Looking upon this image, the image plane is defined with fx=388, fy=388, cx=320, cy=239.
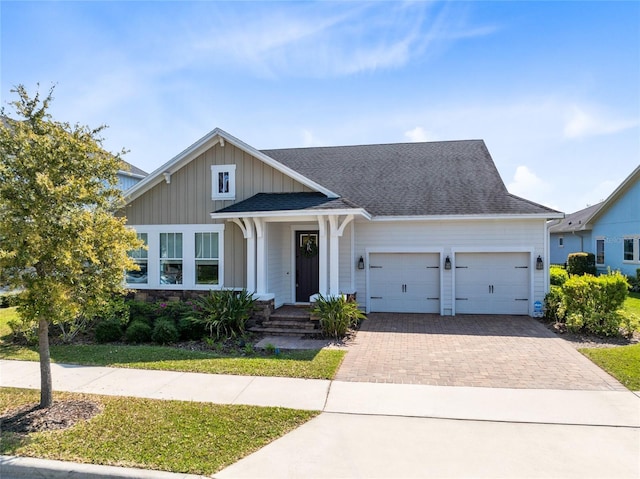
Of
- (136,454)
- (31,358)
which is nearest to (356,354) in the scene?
(136,454)

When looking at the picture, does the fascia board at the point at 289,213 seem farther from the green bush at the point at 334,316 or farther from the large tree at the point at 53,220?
the large tree at the point at 53,220

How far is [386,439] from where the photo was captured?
430 centimetres

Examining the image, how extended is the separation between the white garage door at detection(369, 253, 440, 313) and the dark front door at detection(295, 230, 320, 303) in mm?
1874

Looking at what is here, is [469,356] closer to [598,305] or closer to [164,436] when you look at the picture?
[598,305]

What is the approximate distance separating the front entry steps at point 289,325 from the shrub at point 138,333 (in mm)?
2469

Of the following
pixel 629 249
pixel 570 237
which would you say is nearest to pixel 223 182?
pixel 629 249

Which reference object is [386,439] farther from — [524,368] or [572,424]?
[524,368]

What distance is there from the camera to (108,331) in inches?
362

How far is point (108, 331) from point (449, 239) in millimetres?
9826

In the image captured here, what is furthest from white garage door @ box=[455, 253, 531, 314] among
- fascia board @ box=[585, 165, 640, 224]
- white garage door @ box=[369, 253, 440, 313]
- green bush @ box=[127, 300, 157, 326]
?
fascia board @ box=[585, 165, 640, 224]

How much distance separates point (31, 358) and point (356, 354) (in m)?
6.52

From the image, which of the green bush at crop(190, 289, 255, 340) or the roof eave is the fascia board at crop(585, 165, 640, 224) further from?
the green bush at crop(190, 289, 255, 340)

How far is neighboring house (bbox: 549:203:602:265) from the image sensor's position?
24047 millimetres

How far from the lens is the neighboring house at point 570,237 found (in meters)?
24.0
